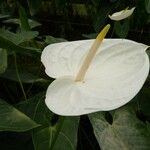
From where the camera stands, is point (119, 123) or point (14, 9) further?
point (14, 9)

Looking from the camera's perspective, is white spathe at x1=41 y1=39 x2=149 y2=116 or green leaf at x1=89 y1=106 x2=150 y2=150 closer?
white spathe at x1=41 y1=39 x2=149 y2=116

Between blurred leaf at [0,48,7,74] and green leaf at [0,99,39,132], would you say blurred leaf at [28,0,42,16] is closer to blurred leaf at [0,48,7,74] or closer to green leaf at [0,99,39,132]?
blurred leaf at [0,48,7,74]

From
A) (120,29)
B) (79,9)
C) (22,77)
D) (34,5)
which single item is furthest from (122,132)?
(79,9)

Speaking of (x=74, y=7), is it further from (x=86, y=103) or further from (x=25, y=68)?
(x=86, y=103)

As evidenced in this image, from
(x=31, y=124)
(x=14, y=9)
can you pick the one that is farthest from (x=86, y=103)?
(x=14, y=9)

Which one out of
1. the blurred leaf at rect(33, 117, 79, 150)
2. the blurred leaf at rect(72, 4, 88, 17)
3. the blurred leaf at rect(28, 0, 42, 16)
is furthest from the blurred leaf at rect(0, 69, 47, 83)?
the blurred leaf at rect(72, 4, 88, 17)

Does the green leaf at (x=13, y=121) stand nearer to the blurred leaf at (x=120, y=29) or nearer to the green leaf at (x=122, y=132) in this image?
the green leaf at (x=122, y=132)

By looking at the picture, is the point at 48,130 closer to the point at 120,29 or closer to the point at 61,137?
the point at 61,137
